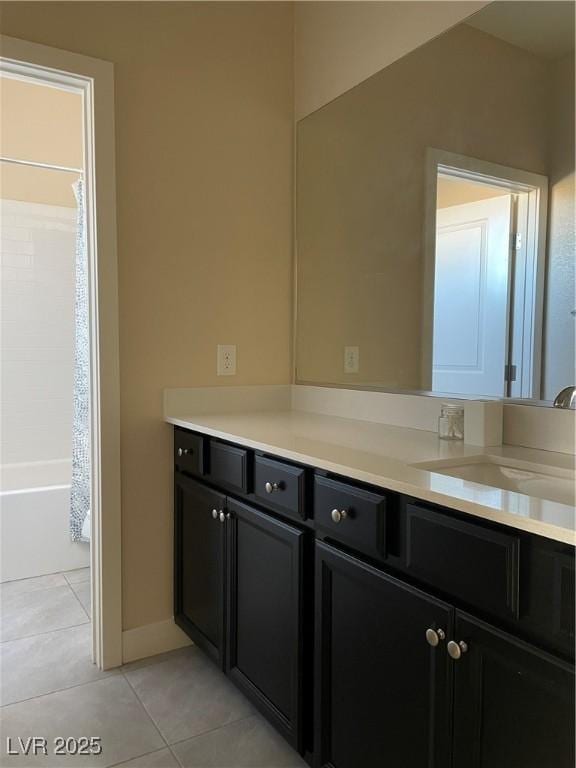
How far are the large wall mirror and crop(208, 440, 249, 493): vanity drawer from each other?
594mm

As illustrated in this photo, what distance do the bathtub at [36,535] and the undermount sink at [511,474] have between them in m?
2.29

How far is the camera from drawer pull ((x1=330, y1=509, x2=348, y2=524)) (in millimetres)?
1303

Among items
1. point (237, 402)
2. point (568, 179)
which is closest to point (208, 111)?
point (237, 402)

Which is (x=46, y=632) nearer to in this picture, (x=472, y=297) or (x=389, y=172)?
(x=472, y=297)

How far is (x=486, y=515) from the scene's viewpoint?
946mm

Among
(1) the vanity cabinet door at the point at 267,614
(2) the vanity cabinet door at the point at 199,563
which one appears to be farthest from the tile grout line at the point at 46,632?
(1) the vanity cabinet door at the point at 267,614

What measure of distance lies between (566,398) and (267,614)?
0.95m

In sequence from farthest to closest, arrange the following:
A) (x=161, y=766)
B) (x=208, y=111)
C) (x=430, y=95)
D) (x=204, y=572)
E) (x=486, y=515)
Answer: (x=208, y=111) → (x=204, y=572) → (x=430, y=95) → (x=161, y=766) → (x=486, y=515)

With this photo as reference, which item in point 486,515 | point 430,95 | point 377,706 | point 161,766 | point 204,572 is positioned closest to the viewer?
point 486,515

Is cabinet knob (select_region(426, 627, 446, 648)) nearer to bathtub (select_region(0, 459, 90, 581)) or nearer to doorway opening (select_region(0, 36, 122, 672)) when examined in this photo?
doorway opening (select_region(0, 36, 122, 672))

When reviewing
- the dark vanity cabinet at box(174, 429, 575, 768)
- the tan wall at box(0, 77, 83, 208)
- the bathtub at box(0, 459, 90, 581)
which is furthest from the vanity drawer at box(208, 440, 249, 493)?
the tan wall at box(0, 77, 83, 208)

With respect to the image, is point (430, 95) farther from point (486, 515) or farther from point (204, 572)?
point (204, 572)

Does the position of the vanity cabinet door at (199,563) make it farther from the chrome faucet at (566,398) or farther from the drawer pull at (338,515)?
the chrome faucet at (566,398)

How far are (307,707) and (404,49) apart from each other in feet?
6.31
